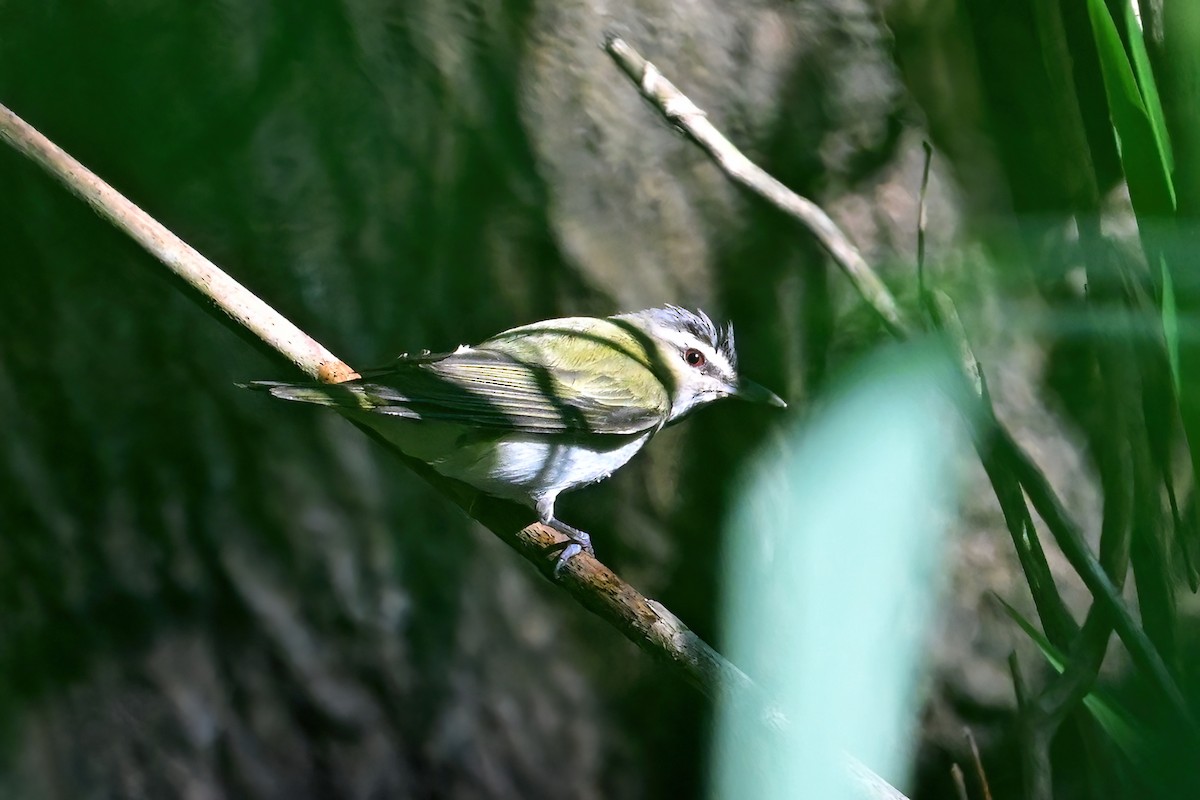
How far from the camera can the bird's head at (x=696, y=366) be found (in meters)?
0.98

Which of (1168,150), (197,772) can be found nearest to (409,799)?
(197,772)

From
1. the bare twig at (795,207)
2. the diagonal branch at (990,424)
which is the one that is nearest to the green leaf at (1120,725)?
the diagonal branch at (990,424)

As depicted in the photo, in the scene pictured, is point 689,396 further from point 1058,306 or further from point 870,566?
point 1058,306

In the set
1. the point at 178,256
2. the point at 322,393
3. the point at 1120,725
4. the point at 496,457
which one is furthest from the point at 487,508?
the point at 1120,725

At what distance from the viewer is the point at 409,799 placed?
1.54 m

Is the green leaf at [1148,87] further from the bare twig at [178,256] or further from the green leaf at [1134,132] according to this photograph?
the bare twig at [178,256]

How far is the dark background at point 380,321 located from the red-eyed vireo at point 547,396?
0.37 metres

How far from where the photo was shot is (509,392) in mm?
877

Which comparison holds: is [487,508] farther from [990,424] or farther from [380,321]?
[380,321]

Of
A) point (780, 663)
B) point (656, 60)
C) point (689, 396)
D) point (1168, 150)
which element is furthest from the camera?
point (656, 60)

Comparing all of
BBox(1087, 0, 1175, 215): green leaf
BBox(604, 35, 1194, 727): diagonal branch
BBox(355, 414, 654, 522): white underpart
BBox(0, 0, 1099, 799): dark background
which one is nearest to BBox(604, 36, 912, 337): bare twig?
BBox(604, 35, 1194, 727): diagonal branch

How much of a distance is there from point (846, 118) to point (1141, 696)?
0.94 meters

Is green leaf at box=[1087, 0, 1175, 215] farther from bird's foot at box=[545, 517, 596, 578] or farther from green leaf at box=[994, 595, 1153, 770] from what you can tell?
bird's foot at box=[545, 517, 596, 578]

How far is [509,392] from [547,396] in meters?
0.05
